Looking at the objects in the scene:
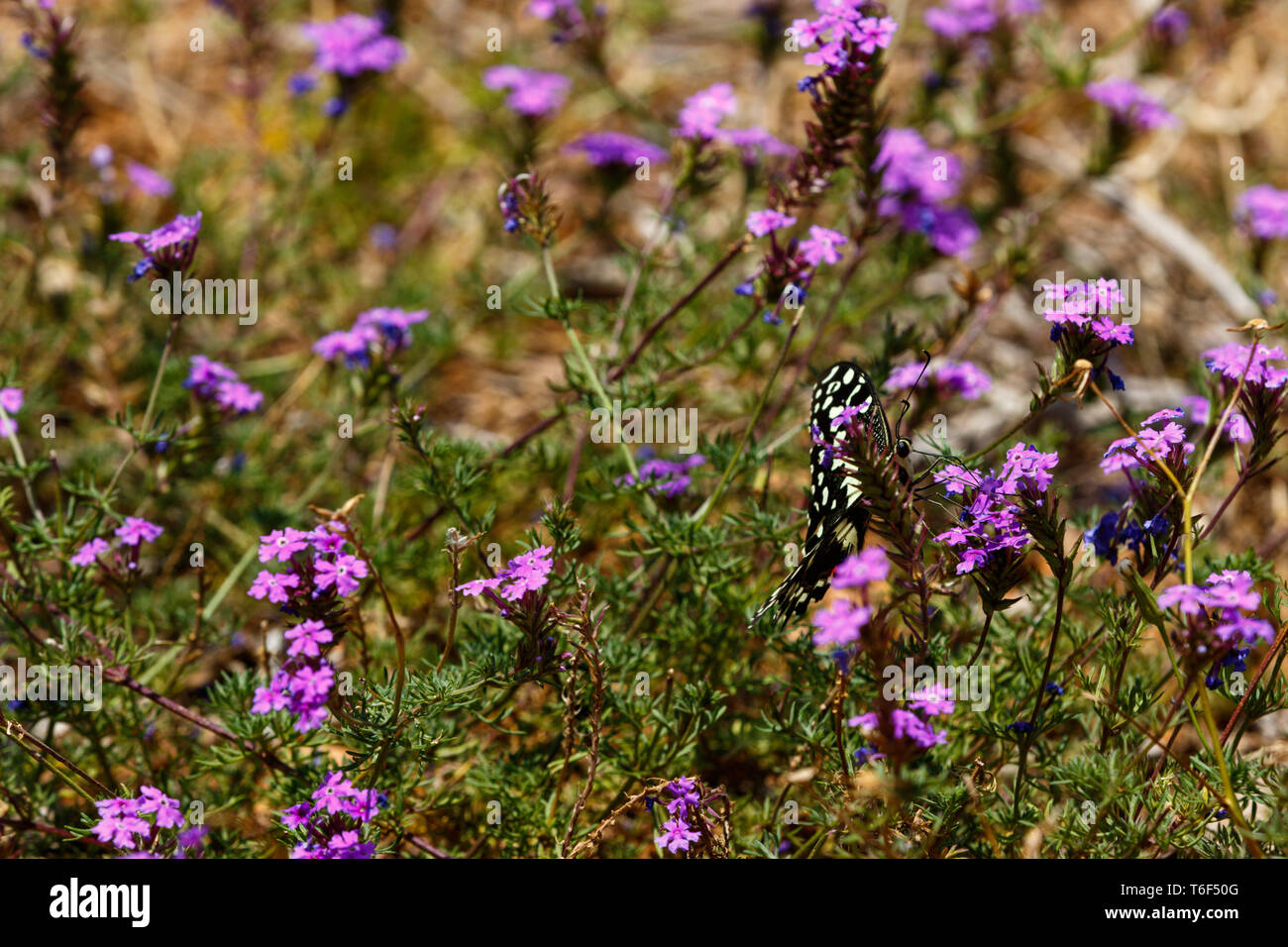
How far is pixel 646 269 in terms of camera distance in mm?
3799

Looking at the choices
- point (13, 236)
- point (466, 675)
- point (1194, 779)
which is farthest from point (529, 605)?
point (13, 236)

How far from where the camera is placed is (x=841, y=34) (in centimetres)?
278

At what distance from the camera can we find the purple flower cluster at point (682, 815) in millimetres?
2424

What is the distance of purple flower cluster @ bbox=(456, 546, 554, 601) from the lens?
2.38 metres

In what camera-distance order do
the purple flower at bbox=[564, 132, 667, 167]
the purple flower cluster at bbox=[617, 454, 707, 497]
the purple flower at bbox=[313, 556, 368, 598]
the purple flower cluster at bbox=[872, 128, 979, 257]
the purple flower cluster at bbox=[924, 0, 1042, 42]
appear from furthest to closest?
the purple flower cluster at bbox=[924, 0, 1042, 42] < the purple flower at bbox=[564, 132, 667, 167] < the purple flower cluster at bbox=[872, 128, 979, 257] < the purple flower cluster at bbox=[617, 454, 707, 497] < the purple flower at bbox=[313, 556, 368, 598]

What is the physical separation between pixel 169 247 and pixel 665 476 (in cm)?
142

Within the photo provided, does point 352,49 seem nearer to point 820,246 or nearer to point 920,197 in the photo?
point 920,197

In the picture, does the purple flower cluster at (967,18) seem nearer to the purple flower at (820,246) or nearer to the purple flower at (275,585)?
the purple flower at (820,246)

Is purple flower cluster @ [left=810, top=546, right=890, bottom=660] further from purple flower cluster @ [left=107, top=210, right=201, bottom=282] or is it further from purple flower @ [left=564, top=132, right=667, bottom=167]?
purple flower @ [left=564, top=132, right=667, bottom=167]

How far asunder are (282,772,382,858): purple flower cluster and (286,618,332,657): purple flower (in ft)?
0.91

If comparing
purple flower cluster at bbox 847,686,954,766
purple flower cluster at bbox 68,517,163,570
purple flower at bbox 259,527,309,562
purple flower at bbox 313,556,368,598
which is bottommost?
purple flower cluster at bbox 847,686,954,766

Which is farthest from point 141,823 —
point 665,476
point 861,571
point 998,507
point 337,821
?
point 998,507

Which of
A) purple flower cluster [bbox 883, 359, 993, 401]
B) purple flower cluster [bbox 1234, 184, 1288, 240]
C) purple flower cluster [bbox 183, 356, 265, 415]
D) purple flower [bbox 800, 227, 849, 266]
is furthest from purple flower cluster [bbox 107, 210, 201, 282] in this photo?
purple flower cluster [bbox 1234, 184, 1288, 240]
